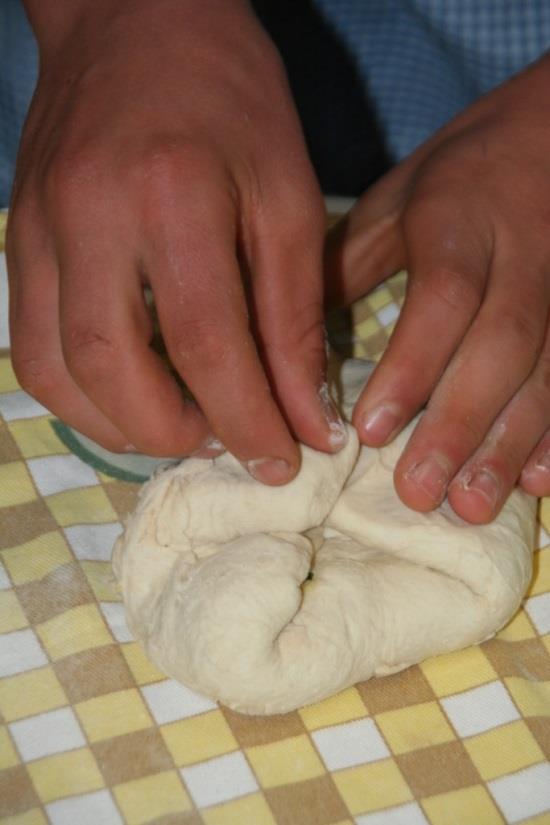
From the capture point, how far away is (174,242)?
890 mm

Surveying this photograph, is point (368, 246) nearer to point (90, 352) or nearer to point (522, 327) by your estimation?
point (522, 327)

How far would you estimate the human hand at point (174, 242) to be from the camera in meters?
0.90

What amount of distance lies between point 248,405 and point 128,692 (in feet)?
1.02

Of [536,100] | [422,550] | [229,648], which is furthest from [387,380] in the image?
[536,100]

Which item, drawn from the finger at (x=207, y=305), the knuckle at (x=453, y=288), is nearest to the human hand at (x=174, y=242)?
the finger at (x=207, y=305)

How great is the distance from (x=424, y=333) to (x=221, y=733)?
1.33 ft

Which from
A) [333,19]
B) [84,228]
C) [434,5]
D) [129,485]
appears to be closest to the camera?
[84,228]

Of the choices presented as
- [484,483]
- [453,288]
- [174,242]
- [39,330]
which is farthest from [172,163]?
[484,483]

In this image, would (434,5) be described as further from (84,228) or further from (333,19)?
(84,228)

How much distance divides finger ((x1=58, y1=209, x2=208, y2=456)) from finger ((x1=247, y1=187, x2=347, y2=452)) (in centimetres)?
10

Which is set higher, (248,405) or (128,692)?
(248,405)

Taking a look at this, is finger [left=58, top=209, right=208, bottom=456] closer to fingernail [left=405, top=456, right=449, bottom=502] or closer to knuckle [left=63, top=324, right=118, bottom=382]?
knuckle [left=63, top=324, right=118, bottom=382]

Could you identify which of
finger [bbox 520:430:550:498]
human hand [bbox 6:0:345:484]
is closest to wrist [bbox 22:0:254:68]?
human hand [bbox 6:0:345:484]

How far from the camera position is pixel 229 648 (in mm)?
967
